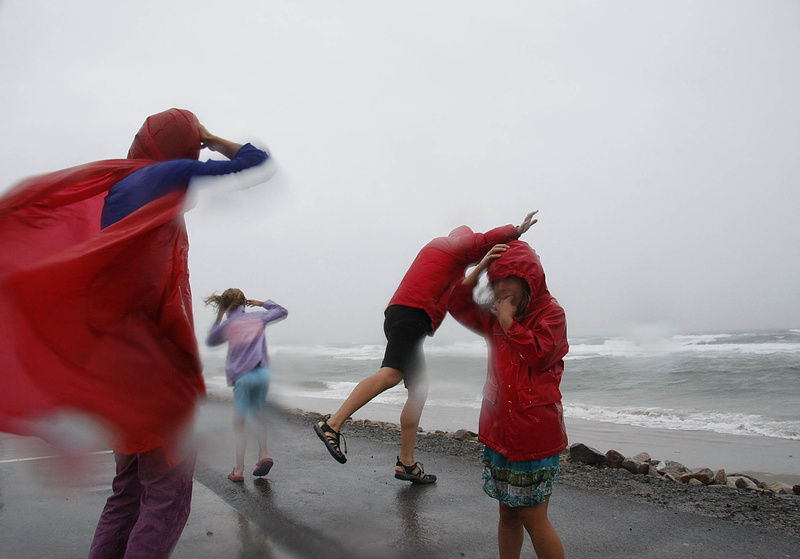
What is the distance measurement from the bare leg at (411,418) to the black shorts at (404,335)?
0.93 ft

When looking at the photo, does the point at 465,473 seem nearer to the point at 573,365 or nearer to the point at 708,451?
the point at 708,451

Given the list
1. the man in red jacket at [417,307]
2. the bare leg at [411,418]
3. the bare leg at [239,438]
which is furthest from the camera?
the bare leg at [411,418]

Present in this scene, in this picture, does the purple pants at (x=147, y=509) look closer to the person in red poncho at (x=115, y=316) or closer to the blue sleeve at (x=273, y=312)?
the person in red poncho at (x=115, y=316)

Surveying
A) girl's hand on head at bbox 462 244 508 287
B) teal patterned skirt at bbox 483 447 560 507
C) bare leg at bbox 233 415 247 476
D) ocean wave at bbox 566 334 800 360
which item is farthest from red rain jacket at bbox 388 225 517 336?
ocean wave at bbox 566 334 800 360

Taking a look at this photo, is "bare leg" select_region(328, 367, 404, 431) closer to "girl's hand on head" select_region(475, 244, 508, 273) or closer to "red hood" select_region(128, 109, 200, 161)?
"girl's hand on head" select_region(475, 244, 508, 273)

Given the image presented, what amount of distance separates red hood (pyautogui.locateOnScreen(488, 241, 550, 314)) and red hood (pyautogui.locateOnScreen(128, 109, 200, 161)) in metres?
1.42

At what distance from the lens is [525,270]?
2359mm

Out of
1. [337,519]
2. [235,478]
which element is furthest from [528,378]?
[235,478]

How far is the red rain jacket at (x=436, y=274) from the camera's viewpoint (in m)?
3.54

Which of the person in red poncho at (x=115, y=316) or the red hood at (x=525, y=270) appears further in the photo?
the red hood at (x=525, y=270)

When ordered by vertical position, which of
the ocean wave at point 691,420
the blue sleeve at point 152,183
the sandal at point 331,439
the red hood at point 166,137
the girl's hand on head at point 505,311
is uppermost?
the red hood at point 166,137

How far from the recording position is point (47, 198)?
1.91 meters

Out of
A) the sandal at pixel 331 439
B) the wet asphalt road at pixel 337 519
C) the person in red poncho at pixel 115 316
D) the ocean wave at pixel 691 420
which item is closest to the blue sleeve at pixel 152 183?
the person in red poncho at pixel 115 316

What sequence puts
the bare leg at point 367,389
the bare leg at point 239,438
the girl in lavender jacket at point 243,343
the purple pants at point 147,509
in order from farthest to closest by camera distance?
the girl in lavender jacket at point 243,343 < the bare leg at point 367,389 < the bare leg at point 239,438 < the purple pants at point 147,509
